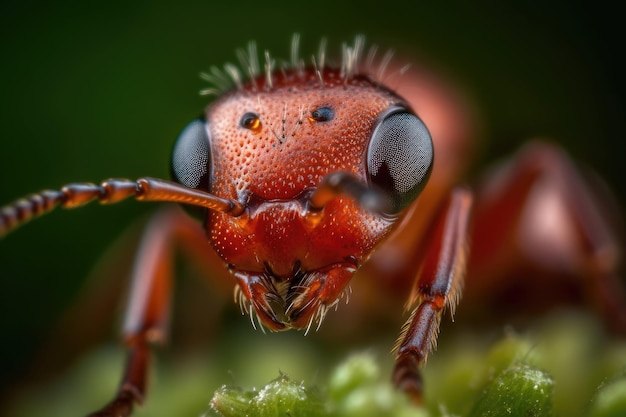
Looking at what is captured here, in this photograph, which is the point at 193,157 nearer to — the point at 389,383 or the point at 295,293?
the point at 295,293

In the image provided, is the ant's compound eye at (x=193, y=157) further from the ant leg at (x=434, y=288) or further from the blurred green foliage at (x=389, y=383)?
the ant leg at (x=434, y=288)

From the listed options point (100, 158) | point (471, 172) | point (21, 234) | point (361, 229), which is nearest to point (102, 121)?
point (100, 158)

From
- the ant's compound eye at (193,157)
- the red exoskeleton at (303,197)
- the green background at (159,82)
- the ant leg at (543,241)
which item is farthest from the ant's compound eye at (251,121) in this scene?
the green background at (159,82)

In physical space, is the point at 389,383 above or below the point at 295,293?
below

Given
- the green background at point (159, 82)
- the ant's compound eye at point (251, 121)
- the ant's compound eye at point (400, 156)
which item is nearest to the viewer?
the ant's compound eye at point (400, 156)

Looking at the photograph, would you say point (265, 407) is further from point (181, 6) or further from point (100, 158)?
point (181, 6)

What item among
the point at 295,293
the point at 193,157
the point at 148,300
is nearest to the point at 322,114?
the point at 193,157

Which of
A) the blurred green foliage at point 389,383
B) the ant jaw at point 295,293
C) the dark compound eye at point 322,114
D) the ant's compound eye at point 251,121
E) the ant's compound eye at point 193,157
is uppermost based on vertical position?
the dark compound eye at point 322,114
